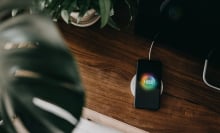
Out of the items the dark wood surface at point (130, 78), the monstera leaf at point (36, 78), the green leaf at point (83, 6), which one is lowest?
the dark wood surface at point (130, 78)

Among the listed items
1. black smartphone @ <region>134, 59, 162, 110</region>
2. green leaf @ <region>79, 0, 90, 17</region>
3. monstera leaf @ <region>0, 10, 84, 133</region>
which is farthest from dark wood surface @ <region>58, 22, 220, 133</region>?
monstera leaf @ <region>0, 10, 84, 133</region>

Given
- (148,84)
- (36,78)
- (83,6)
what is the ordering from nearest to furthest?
(36,78) < (83,6) < (148,84)

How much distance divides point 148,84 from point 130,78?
4 cm

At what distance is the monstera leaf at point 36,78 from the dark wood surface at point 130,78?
501mm

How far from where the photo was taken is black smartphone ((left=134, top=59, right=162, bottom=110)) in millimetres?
906

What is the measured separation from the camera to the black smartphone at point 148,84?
0.91m

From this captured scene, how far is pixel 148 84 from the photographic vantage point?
92cm

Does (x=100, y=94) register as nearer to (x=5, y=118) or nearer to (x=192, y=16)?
(x=192, y=16)

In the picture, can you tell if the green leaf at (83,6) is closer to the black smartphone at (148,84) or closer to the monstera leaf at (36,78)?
the black smartphone at (148,84)

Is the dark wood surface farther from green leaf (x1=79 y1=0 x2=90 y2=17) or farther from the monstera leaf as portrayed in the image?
the monstera leaf

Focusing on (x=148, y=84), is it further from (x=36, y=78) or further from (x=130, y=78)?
(x=36, y=78)

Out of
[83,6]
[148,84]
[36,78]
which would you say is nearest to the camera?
[36,78]

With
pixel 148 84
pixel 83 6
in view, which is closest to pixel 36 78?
pixel 83 6

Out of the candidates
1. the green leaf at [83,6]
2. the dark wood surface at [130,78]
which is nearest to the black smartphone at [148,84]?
the dark wood surface at [130,78]
